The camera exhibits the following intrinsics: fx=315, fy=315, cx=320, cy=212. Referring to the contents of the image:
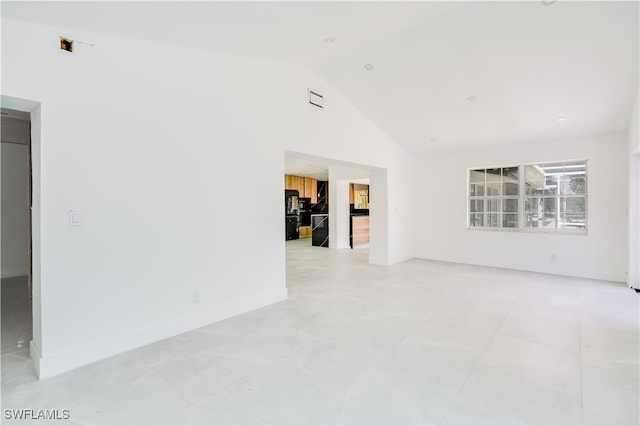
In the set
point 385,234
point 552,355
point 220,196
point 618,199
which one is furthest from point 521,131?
point 220,196

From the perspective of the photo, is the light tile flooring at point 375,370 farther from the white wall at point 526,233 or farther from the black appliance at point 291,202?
the black appliance at point 291,202

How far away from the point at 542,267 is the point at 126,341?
655 centimetres

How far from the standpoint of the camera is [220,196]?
3406 millimetres

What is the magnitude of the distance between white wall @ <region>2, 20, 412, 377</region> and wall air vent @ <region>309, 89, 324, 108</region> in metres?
0.22

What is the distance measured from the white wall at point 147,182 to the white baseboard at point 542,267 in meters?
4.38

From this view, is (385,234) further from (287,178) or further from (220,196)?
(287,178)

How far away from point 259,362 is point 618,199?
240 inches

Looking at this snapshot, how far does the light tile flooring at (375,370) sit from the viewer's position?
1.90 m

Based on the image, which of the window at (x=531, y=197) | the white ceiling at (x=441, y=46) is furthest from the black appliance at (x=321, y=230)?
the white ceiling at (x=441, y=46)

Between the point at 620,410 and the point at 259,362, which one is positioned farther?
the point at 259,362

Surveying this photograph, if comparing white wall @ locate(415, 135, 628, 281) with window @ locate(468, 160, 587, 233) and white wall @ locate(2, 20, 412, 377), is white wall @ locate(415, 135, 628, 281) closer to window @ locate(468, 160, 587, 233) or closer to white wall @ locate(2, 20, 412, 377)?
window @ locate(468, 160, 587, 233)

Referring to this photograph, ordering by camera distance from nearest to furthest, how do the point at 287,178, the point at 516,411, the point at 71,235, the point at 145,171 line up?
the point at 516,411, the point at 71,235, the point at 145,171, the point at 287,178

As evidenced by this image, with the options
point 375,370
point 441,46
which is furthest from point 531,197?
point 375,370

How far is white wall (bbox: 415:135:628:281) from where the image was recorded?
5152mm
